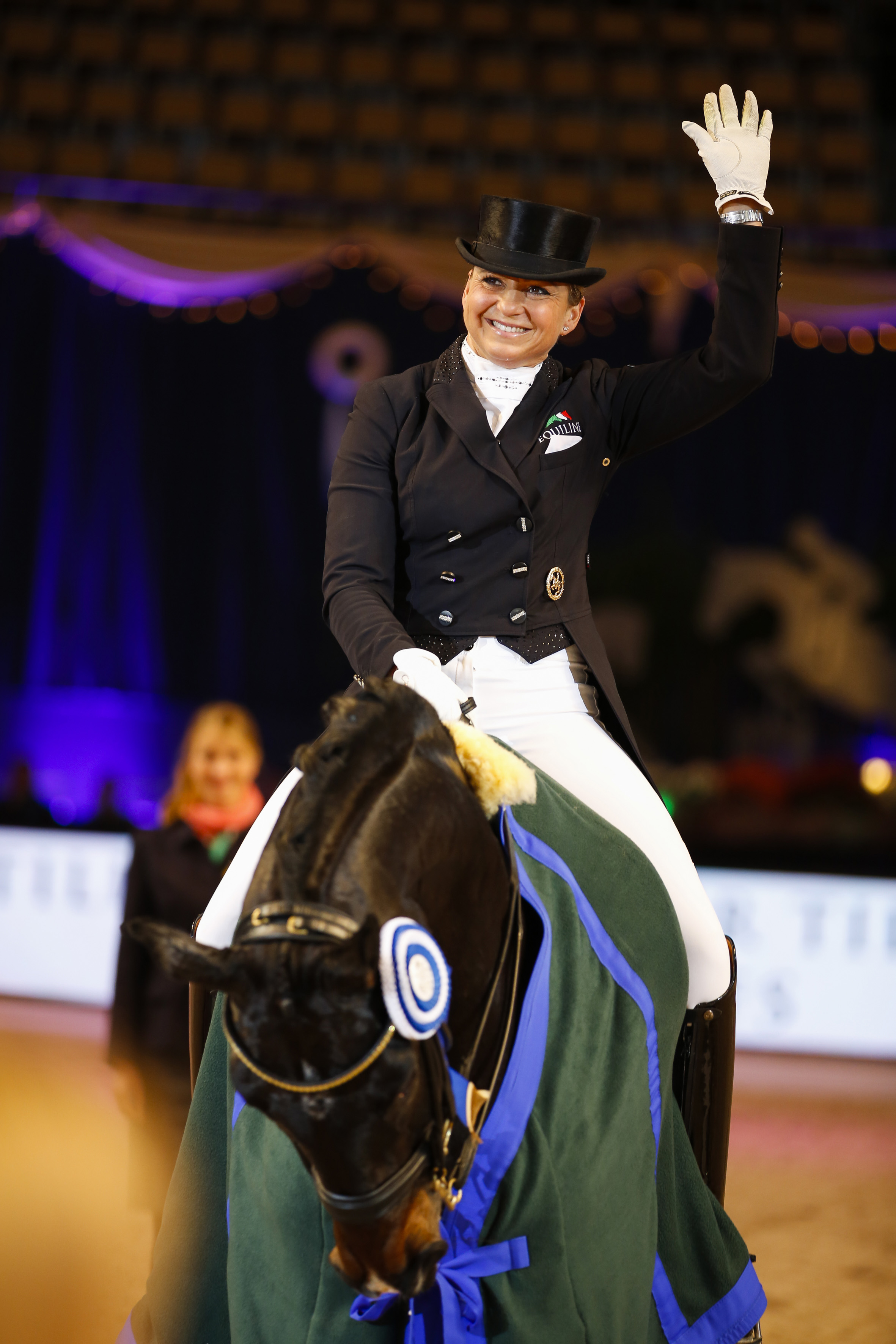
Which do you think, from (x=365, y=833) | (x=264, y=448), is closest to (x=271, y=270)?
(x=264, y=448)

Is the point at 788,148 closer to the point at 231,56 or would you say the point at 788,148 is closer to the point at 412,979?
the point at 231,56

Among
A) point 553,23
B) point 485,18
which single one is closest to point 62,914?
point 485,18

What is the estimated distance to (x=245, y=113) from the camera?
25.1 ft

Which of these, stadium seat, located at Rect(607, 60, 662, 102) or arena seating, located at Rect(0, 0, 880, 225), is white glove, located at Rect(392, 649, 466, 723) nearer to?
arena seating, located at Rect(0, 0, 880, 225)

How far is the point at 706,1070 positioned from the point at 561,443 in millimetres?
959

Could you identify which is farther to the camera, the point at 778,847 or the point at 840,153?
the point at 840,153

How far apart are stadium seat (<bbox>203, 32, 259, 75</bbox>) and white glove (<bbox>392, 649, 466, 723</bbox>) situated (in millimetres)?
7432

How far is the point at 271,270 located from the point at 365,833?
6.48m

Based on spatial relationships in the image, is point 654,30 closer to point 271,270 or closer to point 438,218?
point 438,218

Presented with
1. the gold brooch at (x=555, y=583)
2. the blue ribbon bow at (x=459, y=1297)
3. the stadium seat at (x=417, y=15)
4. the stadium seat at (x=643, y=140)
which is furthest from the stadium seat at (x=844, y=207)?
the blue ribbon bow at (x=459, y=1297)

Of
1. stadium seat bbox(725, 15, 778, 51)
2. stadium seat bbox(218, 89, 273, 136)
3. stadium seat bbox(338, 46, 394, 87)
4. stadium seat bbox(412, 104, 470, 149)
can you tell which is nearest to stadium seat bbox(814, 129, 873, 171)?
stadium seat bbox(725, 15, 778, 51)

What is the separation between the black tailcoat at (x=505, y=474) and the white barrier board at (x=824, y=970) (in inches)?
112

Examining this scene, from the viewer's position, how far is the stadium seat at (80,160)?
7344mm

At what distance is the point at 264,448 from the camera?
7.52 metres
